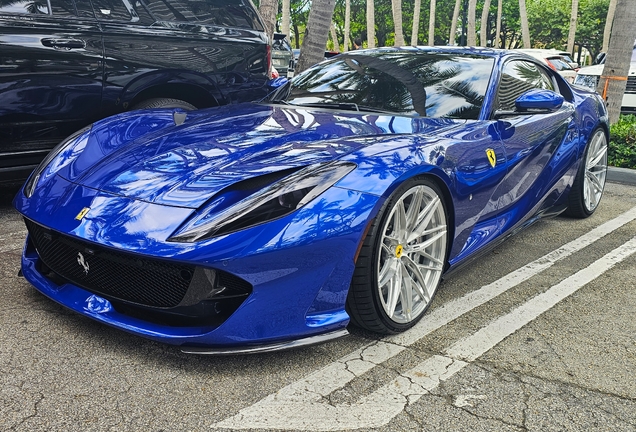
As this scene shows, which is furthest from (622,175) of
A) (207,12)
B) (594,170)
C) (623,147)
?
(207,12)

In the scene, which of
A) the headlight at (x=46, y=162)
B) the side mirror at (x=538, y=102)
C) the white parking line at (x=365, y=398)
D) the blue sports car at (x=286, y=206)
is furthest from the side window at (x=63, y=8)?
the white parking line at (x=365, y=398)

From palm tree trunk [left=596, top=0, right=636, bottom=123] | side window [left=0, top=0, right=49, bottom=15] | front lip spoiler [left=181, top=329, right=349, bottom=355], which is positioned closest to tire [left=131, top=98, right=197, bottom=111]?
side window [left=0, top=0, right=49, bottom=15]

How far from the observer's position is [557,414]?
226cm

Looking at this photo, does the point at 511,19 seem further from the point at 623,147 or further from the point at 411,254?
the point at 411,254

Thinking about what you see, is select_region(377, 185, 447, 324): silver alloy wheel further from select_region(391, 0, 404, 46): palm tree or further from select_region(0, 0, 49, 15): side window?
select_region(391, 0, 404, 46): palm tree

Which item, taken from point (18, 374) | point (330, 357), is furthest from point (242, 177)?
point (18, 374)

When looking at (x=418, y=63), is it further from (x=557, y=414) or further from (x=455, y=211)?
(x=557, y=414)

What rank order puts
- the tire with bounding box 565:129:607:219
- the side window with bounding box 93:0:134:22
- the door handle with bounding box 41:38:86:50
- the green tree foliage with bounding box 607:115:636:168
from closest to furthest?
the door handle with bounding box 41:38:86:50, the side window with bounding box 93:0:134:22, the tire with bounding box 565:129:607:219, the green tree foliage with bounding box 607:115:636:168

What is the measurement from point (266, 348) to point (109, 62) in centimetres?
314

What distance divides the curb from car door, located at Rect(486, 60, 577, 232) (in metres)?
2.69

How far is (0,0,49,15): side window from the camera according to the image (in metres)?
4.34

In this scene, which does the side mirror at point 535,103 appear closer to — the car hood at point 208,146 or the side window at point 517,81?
the side window at point 517,81

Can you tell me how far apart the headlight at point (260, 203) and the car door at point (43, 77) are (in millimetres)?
2573

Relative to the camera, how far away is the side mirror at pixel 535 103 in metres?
3.66
